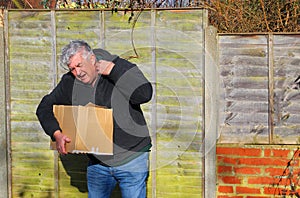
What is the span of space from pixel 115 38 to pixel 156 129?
2.97 feet

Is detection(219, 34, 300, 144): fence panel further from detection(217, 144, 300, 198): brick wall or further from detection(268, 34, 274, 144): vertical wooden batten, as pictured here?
detection(217, 144, 300, 198): brick wall

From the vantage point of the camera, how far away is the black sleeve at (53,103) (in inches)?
140

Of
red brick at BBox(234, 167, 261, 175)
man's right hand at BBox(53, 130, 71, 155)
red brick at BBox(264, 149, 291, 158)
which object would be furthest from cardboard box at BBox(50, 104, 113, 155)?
red brick at BBox(264, 149, 291, 158)

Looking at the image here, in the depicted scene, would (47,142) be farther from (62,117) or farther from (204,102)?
(204,102)

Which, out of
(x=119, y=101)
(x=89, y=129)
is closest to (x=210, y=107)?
(x=119, y=101)

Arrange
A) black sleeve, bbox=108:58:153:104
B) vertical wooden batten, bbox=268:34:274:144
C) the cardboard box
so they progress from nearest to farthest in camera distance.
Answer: black sleeve, bbox=108:58:153:104 → the cardboard box → vertical wooden batten, bbox=268:34:274:144

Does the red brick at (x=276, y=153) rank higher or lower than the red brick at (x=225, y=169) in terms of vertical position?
higher

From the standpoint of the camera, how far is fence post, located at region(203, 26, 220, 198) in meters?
4.24

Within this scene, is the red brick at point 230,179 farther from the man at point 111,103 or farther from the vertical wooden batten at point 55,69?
the vertical wooden batten at point 55,69

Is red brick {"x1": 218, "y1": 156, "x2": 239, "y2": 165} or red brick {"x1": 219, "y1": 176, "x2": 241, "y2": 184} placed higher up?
red brick {"x1": 218, "y1": 156, "x2": 239, "y2": 165}

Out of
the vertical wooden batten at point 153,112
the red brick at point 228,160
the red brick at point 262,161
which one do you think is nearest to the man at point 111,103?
the vertical wooden batten at point 153,112

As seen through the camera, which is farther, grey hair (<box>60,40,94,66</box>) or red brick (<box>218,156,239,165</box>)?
red brick (<box>218,156,239,165</box>)

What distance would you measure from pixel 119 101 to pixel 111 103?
2.6 inches

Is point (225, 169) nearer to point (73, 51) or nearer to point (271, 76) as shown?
point (271, 76)
